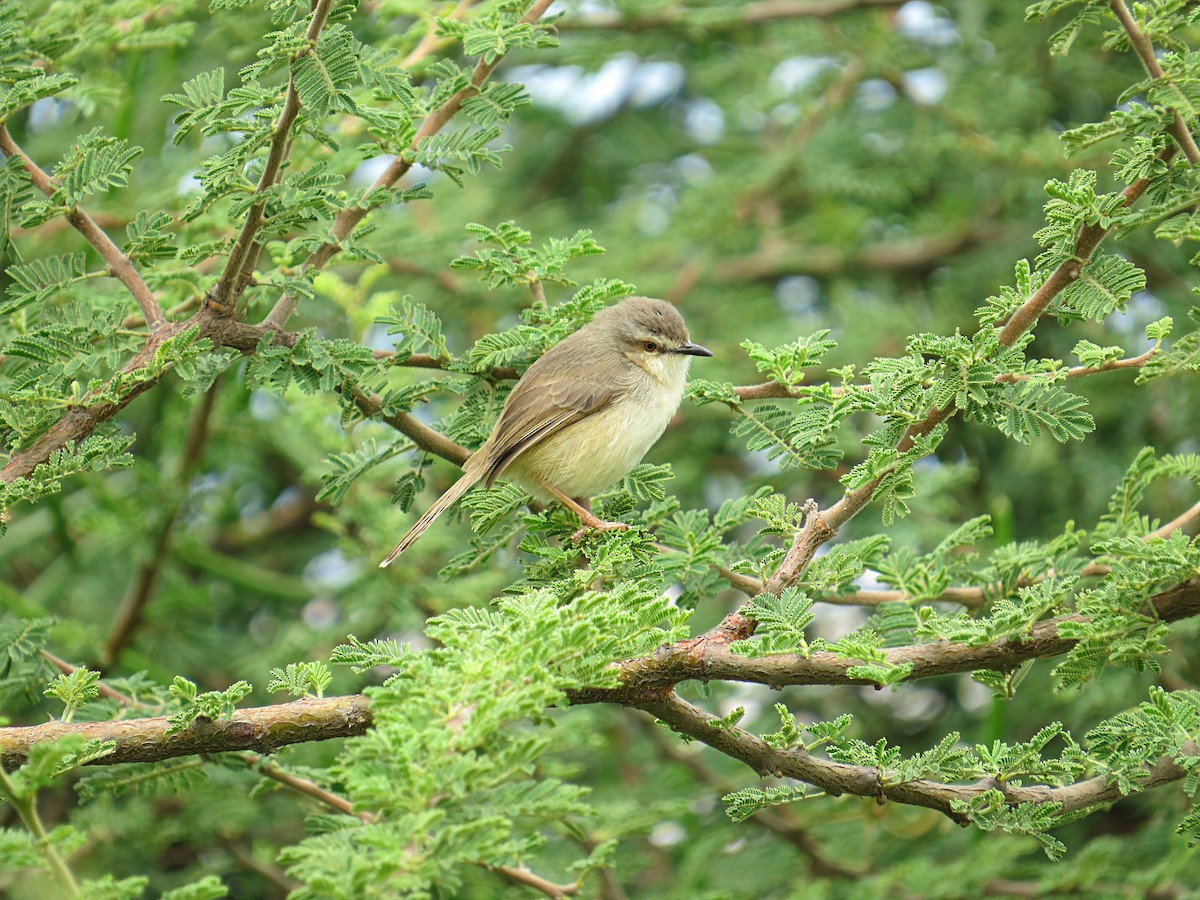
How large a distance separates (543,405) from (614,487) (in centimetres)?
49

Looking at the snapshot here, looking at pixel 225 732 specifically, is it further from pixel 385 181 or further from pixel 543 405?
pixel 543 405

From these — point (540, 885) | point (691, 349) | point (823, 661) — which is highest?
point (823, 661)

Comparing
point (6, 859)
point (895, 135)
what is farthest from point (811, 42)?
point (6, 859)

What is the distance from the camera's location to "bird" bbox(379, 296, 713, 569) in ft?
13.5

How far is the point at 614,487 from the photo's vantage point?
4.61m

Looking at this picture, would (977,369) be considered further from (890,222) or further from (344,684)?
(890,222)

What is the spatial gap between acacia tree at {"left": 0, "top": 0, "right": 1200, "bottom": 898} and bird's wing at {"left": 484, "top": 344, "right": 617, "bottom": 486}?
0.17 m

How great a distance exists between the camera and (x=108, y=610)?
605 centimetres

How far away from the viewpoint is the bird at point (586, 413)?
412 centimetres

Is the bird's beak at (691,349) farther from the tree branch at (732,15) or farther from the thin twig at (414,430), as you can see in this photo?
the tree branch at (732,15)

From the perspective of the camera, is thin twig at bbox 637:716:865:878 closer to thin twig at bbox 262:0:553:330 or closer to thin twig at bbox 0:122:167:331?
thin twig at bbox 262:0:553:330

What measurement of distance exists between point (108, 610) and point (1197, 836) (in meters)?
5.10

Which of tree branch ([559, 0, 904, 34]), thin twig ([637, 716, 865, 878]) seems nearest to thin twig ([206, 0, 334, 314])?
thin twig ([637, 716, 865, 878])

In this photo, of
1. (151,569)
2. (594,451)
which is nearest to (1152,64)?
(594,451)
